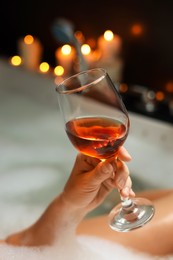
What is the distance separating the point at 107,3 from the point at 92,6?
9 cm

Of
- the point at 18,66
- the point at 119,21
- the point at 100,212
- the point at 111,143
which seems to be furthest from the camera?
A: the point at 18,66

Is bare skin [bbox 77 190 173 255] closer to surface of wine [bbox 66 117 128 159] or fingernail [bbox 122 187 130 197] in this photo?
fingernail [bbox 122 187 130 197]

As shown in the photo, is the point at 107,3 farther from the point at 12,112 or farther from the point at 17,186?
the point at 17,186

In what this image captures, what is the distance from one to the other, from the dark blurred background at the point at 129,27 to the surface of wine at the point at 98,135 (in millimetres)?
852

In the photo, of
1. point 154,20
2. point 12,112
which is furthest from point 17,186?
point 154,20

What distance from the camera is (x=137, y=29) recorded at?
1.96 m

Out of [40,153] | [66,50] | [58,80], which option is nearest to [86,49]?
[66,50]

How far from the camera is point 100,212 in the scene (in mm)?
1474

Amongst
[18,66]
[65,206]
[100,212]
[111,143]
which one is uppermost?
[111,143]

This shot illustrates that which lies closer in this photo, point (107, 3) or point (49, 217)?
point (49, 217)

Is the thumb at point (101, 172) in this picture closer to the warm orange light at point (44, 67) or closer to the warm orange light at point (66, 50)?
the warm orange light at point (66, 50)

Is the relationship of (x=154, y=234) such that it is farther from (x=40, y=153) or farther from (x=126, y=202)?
(x=40, y=153)

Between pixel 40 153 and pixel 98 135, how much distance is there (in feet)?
3.26

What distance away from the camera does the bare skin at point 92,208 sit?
0.90 m
